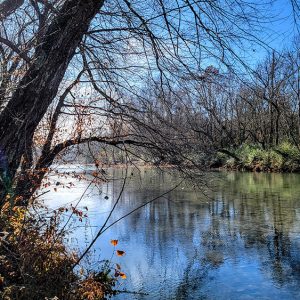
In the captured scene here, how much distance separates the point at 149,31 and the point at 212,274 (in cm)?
365

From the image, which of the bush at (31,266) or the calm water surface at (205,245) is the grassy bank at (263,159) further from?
the bush at (31,266)

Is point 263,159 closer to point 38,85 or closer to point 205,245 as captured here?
point 205,245

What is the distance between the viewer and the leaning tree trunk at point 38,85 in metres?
2.56

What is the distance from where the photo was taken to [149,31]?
11.5 ft

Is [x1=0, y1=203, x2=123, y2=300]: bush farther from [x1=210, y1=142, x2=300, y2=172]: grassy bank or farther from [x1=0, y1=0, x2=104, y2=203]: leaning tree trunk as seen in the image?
[x1=210, y1=142, x2=300, y2=172]: grassy bank

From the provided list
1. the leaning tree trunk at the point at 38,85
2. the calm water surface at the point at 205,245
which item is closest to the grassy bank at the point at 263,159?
the calm water surface at the point at 205,245

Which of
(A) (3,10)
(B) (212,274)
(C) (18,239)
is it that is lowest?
(B) (212,274)

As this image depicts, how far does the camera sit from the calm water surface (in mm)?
5203

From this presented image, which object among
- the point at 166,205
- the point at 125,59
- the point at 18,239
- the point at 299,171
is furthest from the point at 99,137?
the point at 299,171

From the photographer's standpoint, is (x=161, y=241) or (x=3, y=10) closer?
(x=3, y=10)

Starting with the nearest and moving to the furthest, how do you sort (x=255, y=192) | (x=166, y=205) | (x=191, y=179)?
1. (x=191, y=179)
2. (x=166, y=205)
3. (x=255, y=192)

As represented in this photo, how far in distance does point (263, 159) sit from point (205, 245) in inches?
718

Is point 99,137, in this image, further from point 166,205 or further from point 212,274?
point 166,205

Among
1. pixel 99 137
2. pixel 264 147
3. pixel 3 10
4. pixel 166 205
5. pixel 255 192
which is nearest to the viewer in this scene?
pixel 3 10
